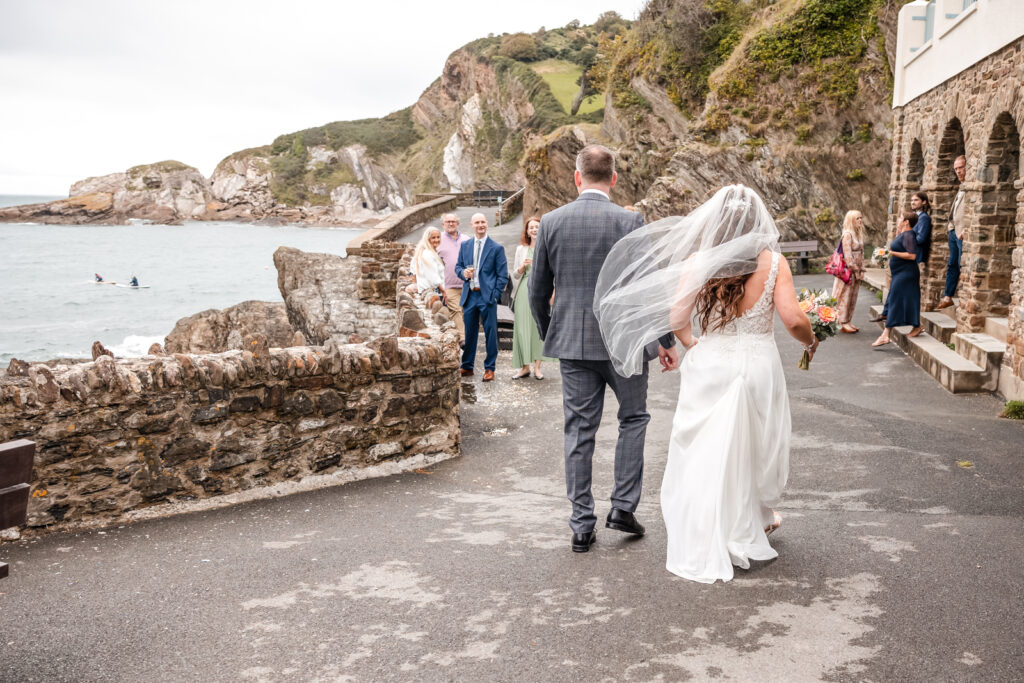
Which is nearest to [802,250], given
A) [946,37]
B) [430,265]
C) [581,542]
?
[946,37]

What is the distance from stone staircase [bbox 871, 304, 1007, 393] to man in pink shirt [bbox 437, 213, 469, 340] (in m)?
6.12

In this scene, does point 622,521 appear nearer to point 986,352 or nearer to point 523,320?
point 523,320

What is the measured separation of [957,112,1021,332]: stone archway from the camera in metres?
11.2

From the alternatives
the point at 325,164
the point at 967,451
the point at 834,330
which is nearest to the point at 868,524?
the point at 834,330

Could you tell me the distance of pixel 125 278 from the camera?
82.2 metres

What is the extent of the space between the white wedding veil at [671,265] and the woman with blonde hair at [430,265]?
6796 millimetres

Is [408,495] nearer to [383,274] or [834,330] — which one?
[834,330]

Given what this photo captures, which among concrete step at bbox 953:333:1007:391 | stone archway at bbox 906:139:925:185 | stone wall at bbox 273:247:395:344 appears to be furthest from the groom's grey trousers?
stone archway at bbox 906:139:925:185

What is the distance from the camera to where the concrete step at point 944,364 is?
32.9 feet

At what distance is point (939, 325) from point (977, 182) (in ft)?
7.30

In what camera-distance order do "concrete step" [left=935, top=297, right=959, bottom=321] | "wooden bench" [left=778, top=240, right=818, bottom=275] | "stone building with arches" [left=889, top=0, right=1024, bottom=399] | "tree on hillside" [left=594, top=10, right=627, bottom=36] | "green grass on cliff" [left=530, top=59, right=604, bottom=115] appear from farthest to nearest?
"tree on hillside" [left=594, top=10, right=627, bottom=36] < "green grass on cliff" [left=530, top=59, right=604, bottom=115] < "wooden bench" [left=778, top=240, right=818, bottom=275] < "concrete step" [left=935, top=297, right=959, bottom=321] < "stone building with arches" [left=889, top=0, right=1024, bottom=399]

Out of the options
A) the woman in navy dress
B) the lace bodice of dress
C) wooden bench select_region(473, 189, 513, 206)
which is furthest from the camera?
wooden bench select_region(473, 189, 513, 206)

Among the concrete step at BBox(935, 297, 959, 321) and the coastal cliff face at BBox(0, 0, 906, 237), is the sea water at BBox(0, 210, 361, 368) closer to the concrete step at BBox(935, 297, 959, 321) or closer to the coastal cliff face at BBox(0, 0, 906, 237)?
the coastal cliff face at BBox(0, 0, 906, 237)

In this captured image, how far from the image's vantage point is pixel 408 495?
6441 millimetres
